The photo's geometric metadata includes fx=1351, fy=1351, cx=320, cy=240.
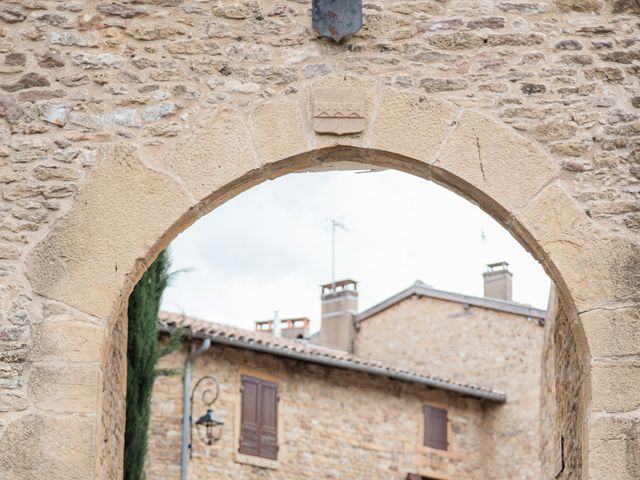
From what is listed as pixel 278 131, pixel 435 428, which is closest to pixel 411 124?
pixel 278 131

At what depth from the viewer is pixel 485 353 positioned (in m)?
22.2

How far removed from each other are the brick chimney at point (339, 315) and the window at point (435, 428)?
12.2 feet

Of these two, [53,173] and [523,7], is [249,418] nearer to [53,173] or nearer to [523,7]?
[53,173]

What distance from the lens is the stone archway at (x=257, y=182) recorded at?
572 centimetres

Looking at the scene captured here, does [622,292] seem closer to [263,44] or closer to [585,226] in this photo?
[585,226]

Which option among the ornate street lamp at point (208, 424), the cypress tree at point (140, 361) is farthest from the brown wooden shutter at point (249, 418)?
the cypress tree at point (140, 361)

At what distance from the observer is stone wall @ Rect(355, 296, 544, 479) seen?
21.1m

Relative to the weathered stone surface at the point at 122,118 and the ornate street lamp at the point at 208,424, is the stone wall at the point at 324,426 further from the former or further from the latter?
the weathered stone surface at the point at 122,118

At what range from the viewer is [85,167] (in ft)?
19.7

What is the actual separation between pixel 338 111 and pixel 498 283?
19.2 meters

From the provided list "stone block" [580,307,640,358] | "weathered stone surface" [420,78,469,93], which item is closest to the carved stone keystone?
"weathered stone surface" [420,78,469,93]

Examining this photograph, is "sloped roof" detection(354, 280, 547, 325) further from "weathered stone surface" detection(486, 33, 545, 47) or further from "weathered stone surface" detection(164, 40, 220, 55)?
"weathered stone surface" detection(164, 40, 220, 55)

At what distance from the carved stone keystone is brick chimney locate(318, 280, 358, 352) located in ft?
58.2

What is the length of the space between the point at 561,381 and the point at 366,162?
1795mm
